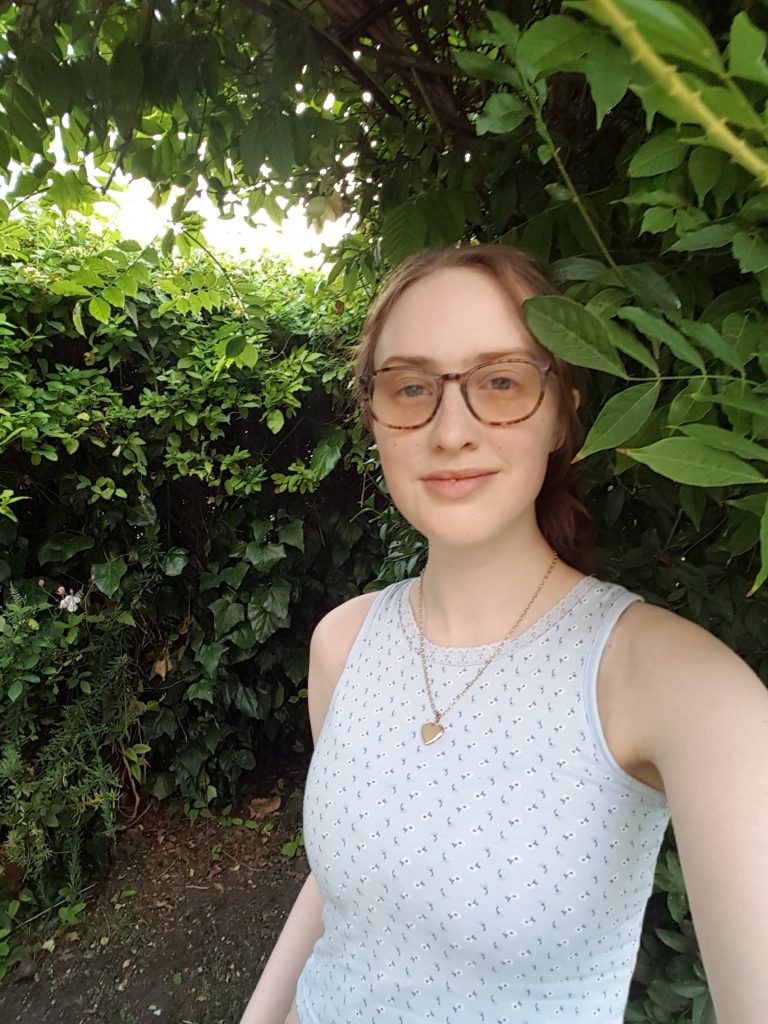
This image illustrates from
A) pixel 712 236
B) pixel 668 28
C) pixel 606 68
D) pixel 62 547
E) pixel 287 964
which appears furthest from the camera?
pixel 62 547

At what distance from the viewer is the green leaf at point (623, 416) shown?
1.95ft

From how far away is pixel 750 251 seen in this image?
0.56 m

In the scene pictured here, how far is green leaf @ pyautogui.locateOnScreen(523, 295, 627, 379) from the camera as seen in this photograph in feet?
1.93

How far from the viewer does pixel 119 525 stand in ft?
9.45

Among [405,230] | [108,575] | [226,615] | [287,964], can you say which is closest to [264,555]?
[226,615]

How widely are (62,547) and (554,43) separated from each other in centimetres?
274

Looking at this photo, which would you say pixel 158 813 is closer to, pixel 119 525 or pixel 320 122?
pixel 119 525

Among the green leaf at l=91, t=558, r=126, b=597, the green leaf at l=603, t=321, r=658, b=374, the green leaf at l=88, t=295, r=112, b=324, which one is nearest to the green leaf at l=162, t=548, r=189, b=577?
the green leaf at l=91, t=558, r=126, b=597

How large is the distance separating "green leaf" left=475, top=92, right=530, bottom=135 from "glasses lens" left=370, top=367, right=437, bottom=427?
0.34 meters

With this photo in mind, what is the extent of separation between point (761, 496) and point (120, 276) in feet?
4.67

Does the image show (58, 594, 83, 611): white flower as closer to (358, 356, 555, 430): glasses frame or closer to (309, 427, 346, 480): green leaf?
(309, 427, 346, 480): green leaf

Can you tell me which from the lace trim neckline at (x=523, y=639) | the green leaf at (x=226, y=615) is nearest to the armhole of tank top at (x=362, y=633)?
the lace trim neckline at (x=523, y=639)

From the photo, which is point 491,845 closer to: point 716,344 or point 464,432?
point 464,432

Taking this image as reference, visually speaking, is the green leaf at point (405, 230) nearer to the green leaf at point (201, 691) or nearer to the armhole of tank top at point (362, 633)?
the armhole of tank top at point (362, 633)
